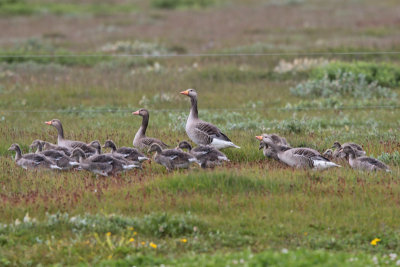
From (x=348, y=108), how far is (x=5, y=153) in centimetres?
1150

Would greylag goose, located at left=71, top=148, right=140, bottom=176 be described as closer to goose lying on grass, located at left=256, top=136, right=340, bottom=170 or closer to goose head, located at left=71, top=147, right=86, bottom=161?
goose head, located at left=71, top=147, right=86, bottom=161

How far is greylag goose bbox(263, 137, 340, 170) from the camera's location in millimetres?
13102

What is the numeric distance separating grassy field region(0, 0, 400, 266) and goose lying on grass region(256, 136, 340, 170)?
0.32 meters

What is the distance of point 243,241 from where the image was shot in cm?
1000

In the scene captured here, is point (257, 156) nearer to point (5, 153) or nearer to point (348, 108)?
point (5, 153)

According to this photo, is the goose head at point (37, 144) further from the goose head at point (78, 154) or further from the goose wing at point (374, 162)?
the goose wing at point (374, 162)

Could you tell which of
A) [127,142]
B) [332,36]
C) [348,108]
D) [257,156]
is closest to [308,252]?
[257,156]

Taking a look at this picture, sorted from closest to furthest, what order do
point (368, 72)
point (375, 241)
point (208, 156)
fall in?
point (375, 241) → point (208, 156) → point (368, 72)

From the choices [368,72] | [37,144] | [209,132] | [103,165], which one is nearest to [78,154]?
[103,165]

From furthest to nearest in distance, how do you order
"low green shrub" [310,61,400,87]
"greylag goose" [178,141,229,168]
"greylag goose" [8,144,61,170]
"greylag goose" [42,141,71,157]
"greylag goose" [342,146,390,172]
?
"low green shrub" [310,61,400,87], "greylag goose" [42,141,71,157], "greylag goose" [178,141,229,168], "greylag goose" [8,144,61,170], "greylag goose" [342,146,390,172]

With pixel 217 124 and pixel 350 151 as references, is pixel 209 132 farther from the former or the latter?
pixel 217 124

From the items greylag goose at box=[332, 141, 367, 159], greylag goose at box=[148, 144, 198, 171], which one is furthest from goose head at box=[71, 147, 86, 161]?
greylag goose at box=[332, 141, 367, 159]

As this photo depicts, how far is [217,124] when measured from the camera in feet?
63.4

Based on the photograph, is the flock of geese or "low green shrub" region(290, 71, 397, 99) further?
"low green shrub" region(290, 71, 397, 99)
